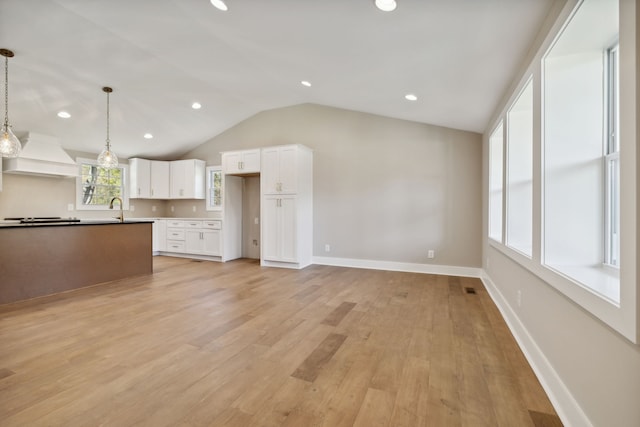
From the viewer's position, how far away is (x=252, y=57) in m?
3.61

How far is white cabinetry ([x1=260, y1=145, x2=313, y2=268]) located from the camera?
5164 millimetres

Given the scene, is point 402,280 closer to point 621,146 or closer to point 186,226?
point 621,146

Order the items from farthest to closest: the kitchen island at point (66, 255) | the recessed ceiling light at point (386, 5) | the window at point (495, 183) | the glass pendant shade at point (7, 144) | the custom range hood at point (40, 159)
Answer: the custom range hood at point (40, 159)
the window at point (495, 183)
the kitchen island at point (66, 255)
the glass pendant shade at point (7, 144)
the recessed ceiling light at point (386, 5)

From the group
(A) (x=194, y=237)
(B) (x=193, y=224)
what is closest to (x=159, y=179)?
(B) (x=193, y=224)

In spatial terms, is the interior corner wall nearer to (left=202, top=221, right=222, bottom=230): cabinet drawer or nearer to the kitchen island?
(left=202, top=221, right=222, bottom=230): cabinet drawer

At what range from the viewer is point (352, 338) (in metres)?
2.40

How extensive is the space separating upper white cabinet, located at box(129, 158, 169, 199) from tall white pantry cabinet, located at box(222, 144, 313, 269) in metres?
3.02

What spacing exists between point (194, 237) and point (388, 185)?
436cm

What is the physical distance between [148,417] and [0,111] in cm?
545

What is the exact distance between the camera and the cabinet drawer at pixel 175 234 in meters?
6.41

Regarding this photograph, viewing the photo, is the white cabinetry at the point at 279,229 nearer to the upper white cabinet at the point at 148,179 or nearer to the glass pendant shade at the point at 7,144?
the upper white cabinet at the point at 148,179

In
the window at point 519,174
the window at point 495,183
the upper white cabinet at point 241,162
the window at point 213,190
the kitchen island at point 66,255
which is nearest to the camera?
the window at point 519,174

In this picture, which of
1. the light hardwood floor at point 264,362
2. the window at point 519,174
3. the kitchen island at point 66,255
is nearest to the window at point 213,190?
the kitchen island at point 66,255

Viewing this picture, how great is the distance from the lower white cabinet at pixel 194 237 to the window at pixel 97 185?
1348 mm
